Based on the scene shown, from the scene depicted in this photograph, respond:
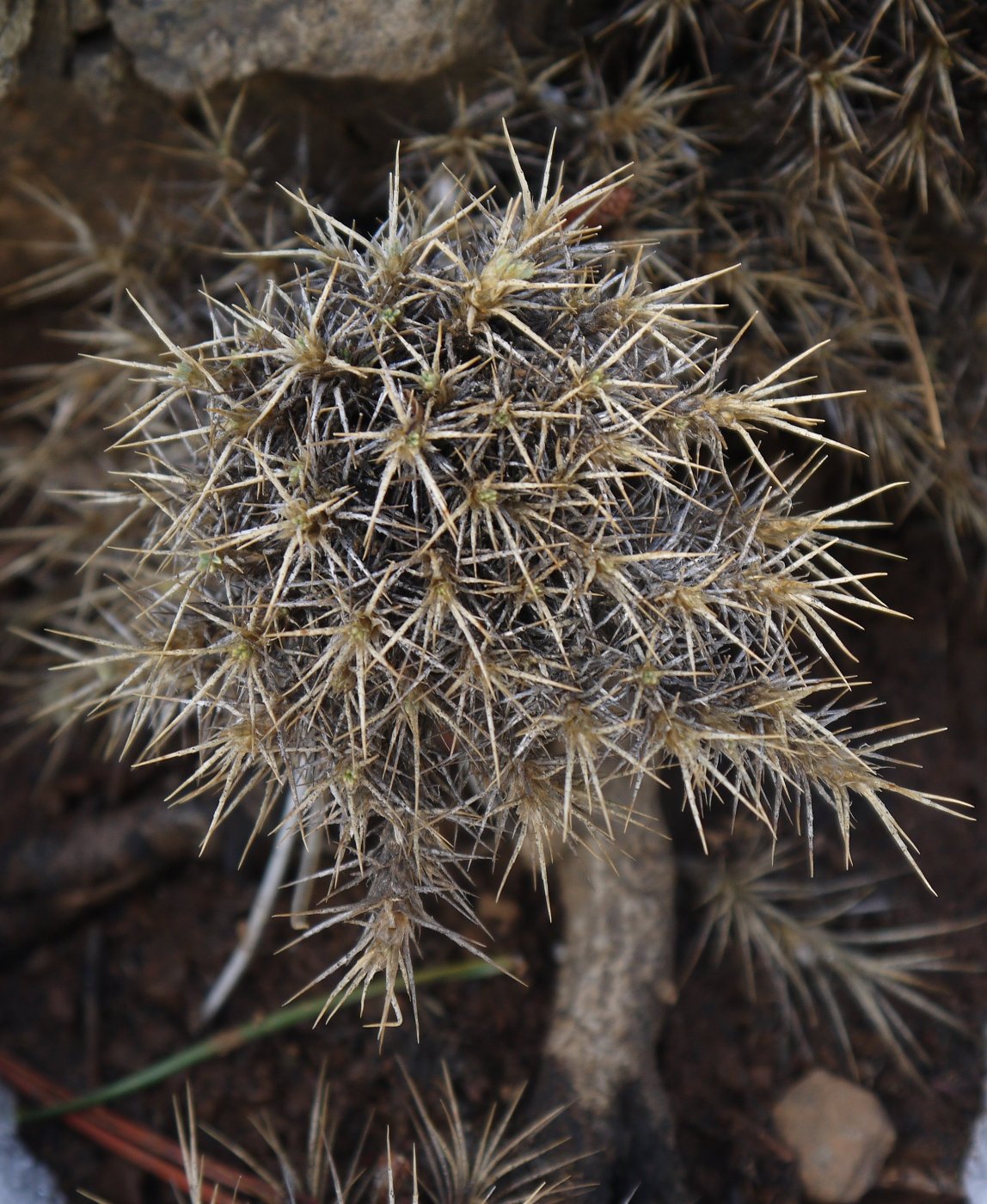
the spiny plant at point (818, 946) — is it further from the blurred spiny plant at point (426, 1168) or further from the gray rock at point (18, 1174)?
the gray rock at point (18, 1174)

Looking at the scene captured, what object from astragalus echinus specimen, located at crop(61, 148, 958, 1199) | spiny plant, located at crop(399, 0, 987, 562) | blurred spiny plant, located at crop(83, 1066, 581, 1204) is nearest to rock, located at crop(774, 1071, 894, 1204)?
blurred spiny plant, located at crop(83, 1066, 581, 1204)

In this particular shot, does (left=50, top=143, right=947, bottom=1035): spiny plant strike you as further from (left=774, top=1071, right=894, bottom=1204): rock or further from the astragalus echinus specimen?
(left=774, top=1071, right=894, bottom=1204): rock

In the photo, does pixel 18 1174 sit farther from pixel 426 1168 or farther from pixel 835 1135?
pixel 835 1135

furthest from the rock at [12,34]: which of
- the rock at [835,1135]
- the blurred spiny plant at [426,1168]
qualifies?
the rock at [835,1135]

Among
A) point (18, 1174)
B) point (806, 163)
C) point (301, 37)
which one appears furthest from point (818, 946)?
point (301, 37)

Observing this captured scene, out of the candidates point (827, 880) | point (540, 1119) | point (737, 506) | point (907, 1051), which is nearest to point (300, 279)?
point (737, 506)

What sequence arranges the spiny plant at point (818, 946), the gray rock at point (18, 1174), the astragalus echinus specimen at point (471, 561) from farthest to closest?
the spiny plant at point (818, 946) → the gray rock at point (18, 1174) → the astragalus echinus specimen at point (471, 561)
